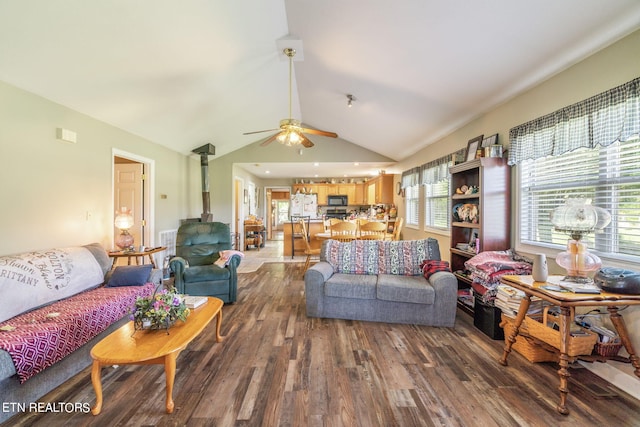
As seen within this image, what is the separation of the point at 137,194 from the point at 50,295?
2807 millimetres

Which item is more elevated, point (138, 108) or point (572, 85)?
point (138, 108)

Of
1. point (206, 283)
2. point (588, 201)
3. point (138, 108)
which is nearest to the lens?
point (588, 201)

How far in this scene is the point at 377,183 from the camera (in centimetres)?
Result: 789

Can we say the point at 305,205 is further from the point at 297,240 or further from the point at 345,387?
the point at 345,387

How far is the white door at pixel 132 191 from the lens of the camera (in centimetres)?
483

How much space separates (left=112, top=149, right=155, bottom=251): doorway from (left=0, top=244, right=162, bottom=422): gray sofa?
1771mm

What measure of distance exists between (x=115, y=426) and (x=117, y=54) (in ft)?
10.2

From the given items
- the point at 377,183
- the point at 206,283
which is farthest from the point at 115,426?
the point at 377,183

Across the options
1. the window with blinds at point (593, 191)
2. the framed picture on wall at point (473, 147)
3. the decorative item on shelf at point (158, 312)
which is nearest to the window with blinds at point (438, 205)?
the framed picture on wall at point (473, 147)

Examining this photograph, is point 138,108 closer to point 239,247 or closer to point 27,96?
point 27,96

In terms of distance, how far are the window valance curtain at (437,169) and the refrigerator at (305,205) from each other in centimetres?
523

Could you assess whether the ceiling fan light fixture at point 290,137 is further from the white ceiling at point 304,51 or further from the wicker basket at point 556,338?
the wicker basket at point 556,338

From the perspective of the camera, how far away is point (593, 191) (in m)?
2.24

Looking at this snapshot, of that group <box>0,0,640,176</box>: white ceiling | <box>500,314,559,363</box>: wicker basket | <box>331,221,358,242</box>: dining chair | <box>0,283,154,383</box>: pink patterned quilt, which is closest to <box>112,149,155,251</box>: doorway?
<box>0,0,640,176</box>: white ceiling
